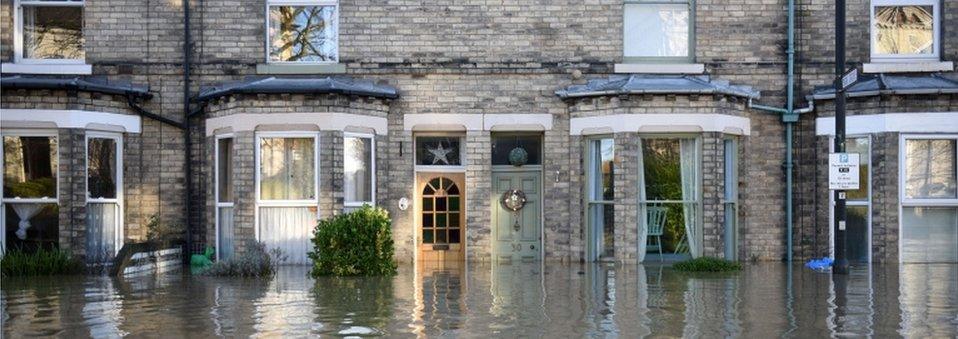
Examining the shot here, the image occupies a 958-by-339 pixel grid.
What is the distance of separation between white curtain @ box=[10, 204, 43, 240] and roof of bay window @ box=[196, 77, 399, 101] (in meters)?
3.28

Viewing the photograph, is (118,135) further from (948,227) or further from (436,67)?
(948,227)

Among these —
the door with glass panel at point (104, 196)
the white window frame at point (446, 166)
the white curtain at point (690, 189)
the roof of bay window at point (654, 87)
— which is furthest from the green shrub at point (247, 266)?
the white curtain at point (690, 189)

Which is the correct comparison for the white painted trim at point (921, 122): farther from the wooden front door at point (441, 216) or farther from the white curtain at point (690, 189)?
the wooden front door at point (441, 216)

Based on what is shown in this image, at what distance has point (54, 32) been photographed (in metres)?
21.6

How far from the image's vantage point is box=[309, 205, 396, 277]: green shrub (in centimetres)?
1777

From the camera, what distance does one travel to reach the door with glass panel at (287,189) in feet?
67.0

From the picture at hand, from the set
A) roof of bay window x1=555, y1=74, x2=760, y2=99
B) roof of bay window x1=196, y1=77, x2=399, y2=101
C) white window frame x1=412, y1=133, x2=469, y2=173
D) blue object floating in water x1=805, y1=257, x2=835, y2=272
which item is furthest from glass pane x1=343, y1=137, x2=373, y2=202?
blue object floating in water x1=805, y1=257, x2=835, y2=272

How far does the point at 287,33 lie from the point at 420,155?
10.6 ft

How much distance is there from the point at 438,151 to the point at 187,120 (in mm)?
4492

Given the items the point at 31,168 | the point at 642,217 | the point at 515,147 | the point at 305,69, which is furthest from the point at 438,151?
the point at 31,168

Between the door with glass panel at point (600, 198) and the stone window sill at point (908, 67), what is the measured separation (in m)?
4.85

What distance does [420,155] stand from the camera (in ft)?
72.0

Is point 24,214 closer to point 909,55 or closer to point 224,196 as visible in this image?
point 224,196

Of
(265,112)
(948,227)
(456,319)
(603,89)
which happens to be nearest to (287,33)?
(265,112)
